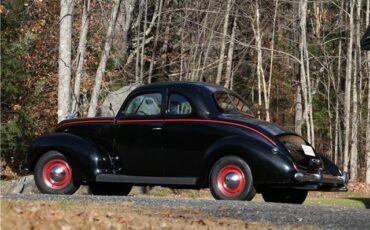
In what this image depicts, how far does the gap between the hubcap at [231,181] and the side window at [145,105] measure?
59.0 inches

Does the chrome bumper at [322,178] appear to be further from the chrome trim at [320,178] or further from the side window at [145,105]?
the side window at [145,105]

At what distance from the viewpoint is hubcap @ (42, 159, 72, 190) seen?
1230 centimetres

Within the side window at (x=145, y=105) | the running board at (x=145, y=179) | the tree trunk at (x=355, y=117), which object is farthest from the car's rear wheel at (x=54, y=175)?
the tree trunk at (x=355, y=117)

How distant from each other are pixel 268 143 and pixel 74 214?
3788mm

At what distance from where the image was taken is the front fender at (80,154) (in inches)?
470

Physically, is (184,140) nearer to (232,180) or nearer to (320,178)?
(232,180)

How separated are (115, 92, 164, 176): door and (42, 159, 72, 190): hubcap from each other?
3.15ft

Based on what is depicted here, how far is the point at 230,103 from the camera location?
469 inches

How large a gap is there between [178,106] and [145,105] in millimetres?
626

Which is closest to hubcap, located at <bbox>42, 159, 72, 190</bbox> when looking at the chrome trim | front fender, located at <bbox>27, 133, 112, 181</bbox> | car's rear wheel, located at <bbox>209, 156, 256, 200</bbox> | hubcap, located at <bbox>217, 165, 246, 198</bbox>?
front fender, located at <bbox>27, 133, 112, 181</bbox>

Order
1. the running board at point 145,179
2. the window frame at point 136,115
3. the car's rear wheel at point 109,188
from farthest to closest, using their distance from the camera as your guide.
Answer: the car's rear wheel at point 109,188
the window frame at point 136,115
the running board at point 145,179

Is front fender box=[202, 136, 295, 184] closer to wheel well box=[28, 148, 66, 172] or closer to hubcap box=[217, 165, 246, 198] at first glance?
hubcap box=[217, 165, 246, 198]

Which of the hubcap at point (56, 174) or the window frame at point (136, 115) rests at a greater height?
the window frame at point (136, 115)

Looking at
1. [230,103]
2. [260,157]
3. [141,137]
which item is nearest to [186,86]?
[230,103]
